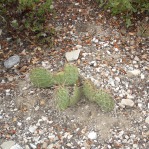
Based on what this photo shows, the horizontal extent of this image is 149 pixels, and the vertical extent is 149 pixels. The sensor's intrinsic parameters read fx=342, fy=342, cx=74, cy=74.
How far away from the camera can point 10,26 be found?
5.80m

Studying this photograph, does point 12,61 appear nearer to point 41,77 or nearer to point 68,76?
point 41,77

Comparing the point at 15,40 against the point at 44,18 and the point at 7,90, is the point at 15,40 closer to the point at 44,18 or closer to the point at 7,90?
the point at 44,18

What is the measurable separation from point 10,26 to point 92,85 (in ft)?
6.52

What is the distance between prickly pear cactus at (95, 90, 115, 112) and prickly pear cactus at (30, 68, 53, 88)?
721 mm

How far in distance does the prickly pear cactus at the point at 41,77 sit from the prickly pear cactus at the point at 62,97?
0.21 metres

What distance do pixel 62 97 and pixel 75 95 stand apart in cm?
19

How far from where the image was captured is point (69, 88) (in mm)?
4848

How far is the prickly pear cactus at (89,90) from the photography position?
460cm

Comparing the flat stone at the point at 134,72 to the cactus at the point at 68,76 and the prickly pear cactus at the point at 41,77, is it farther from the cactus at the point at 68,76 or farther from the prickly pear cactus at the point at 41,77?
the prickly pear cactus at the point at 41,77

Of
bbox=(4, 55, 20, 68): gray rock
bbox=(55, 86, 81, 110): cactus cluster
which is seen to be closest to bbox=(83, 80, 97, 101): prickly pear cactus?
bbox=(55, 86, 81, 110): cactus cluster

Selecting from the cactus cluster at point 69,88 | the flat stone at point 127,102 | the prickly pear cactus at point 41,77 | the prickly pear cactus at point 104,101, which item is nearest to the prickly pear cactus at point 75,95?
the cactus cluster at point 69,88

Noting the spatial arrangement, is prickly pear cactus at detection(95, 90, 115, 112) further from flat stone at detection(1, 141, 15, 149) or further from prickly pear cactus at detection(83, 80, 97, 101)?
flat stone at detection(1, 141, 15, 149)

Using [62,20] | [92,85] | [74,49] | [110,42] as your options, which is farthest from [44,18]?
[92,85]

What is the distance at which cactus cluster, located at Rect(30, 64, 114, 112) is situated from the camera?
4.57 metres
